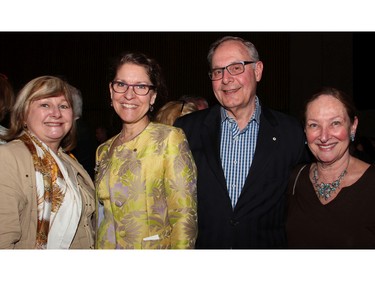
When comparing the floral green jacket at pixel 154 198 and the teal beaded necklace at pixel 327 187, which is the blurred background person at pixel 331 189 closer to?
the teal beaded necklace at pixel 327 187

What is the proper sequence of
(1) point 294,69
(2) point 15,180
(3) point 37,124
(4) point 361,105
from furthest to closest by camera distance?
(1) point 294,69 → (4) point 361,105 → (3) point 37,124 → (2) point 15,180

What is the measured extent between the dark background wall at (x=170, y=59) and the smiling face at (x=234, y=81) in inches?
319

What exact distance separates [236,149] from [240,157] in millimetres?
48

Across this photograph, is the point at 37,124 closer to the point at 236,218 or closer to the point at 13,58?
the point at 236,218

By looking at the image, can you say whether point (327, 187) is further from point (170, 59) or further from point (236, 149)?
point (170, 59)

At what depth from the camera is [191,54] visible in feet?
35.6

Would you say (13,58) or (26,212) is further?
(13,58)

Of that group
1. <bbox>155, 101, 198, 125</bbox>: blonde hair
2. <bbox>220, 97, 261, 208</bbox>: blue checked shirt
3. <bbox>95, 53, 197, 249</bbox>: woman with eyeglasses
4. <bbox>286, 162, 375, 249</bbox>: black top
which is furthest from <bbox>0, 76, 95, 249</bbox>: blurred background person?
<bbox>286, 162, 375, 249</bbox>: black top

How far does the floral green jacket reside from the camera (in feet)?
6.19

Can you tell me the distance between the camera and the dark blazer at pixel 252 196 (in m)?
2.14

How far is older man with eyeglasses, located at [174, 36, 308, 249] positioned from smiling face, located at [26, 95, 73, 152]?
26.3 inches

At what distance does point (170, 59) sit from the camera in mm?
10852

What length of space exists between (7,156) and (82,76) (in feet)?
31.3

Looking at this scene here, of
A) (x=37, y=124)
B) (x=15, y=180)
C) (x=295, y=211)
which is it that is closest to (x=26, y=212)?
(x=15, y=180)
